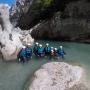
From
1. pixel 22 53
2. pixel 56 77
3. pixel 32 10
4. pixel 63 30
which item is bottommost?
pixel 56 77

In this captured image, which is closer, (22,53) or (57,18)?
(22,53)

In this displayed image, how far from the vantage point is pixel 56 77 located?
59.8 feet

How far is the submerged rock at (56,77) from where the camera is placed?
1734cm

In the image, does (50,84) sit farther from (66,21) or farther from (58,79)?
(66,21)

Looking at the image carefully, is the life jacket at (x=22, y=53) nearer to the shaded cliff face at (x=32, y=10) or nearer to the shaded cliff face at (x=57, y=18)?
the shaded cliff face at (x=57, y=18)

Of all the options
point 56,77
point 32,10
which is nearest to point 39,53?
point 56,77

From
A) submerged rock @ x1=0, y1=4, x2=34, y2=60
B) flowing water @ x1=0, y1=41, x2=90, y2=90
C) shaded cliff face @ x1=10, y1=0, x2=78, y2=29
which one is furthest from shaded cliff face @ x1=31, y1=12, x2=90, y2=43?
flowing water @ x1=0, y1=41, x2=90, y2=90

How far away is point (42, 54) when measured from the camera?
2347 cm

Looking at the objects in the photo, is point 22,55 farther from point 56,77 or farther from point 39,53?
point 56,77

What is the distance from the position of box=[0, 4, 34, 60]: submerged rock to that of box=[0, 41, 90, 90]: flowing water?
1139 mm

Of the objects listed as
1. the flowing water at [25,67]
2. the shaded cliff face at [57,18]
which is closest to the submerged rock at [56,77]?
the flowing water at [25,67]

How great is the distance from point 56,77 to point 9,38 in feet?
28.5

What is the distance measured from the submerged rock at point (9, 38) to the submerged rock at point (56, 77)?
4.92 meters

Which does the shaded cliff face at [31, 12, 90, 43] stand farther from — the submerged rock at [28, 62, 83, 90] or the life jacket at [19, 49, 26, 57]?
the submerged rock at [28, 62, 83, 90]
